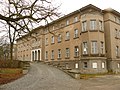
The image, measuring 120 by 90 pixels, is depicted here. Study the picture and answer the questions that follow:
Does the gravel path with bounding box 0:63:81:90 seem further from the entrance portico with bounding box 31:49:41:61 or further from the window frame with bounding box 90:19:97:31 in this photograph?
the entrance portico with bounding box 31:49:41:61

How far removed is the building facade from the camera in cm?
3045

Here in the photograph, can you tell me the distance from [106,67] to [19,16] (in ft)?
75.5

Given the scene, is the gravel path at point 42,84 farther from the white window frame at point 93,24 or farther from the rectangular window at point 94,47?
the white window frame at point 93,24

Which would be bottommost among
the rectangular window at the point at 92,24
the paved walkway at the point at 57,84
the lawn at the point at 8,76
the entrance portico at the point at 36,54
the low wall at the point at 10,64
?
the paved walkway at the point at 57,84

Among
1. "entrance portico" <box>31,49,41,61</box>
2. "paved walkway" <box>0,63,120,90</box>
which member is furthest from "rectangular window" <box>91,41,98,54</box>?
"entrance portico" <box>31,49,41,61</box>

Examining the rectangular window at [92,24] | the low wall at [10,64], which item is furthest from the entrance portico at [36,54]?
the rectangular window at [92,24]

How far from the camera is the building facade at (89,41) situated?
99.9ft

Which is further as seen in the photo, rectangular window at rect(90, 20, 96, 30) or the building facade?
rectangular window at rect(90, 20, 96, 30)

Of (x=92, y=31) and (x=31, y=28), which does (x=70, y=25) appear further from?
(x=31, y=28)

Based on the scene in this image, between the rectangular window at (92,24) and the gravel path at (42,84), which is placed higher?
the rectangular window at (92,24)

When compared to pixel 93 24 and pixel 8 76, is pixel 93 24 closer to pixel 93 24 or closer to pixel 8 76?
pixel 93 24

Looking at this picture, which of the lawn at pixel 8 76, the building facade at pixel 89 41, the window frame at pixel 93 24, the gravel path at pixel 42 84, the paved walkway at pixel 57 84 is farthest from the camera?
the window frame at pixel 93 24

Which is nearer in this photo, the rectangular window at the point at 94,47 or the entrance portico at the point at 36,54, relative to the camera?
the rectangular window at the point at 94,47

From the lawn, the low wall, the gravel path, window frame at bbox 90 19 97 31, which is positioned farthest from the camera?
window frame at bbox 90 19 97 31
